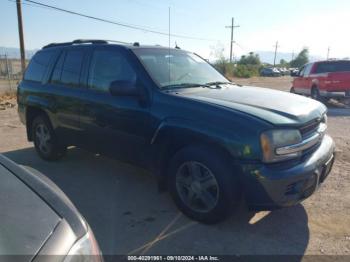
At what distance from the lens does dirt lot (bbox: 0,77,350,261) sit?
318 centimetres

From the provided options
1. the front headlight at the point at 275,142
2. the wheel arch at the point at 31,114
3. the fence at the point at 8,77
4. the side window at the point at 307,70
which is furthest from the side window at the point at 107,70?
the fence at the point at 8,77

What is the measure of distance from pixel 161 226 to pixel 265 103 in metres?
1.66

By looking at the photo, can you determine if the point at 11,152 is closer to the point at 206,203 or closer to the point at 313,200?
the point at 206,203

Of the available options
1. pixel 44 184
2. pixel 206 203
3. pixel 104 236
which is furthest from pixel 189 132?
pixel 44 184

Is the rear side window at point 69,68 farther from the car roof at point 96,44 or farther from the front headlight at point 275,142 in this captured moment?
the front headlight at point 275,142

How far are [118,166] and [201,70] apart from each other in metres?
1.99

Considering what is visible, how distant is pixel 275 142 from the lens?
306cm


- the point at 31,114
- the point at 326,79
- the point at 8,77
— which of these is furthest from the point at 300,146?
the point at 8,77

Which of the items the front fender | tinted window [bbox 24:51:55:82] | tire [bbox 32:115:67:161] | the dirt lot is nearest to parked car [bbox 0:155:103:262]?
the dirt lot

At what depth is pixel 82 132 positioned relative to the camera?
4.77m

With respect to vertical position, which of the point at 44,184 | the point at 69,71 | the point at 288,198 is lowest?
the point at 288,198

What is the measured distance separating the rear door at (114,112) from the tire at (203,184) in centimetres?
52

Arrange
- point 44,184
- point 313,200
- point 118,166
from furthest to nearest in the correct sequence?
1. point 118,166
2. point 313,200
3. point 44,184

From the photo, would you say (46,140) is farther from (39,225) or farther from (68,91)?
(39,225)
